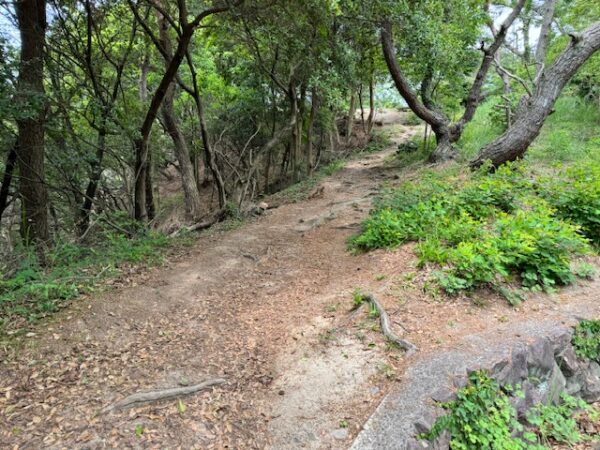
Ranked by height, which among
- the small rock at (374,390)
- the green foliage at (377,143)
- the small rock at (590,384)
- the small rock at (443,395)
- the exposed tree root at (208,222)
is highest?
the green foliage at (377,143)

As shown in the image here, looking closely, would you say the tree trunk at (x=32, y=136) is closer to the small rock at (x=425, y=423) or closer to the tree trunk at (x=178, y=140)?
the tree trunk at (x=178, y=140)

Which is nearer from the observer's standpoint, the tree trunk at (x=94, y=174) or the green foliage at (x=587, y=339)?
the green foliage at (x=587, y=339)

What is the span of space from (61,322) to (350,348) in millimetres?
2654

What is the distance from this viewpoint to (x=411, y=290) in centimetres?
385

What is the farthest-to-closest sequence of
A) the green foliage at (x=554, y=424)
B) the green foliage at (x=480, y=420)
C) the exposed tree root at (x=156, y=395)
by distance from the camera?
1. the green foliage at (x=554, y=424)
2. the exposed tree root at (x=156, y=395)
3. the green foliage at (x=480, y=420)

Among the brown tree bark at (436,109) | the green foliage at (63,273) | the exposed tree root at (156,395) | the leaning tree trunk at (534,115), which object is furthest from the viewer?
the brown tree bark at (436,109)

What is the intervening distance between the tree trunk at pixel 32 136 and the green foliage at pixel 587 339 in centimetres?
617

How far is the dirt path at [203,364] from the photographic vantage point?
8.35 feet

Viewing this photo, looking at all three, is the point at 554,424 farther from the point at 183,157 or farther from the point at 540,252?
the point at 183,157

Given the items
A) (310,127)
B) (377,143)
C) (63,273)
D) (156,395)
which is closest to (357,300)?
(156,395)

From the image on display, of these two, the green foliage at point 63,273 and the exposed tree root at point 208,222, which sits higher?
the green foliage at point 63,273

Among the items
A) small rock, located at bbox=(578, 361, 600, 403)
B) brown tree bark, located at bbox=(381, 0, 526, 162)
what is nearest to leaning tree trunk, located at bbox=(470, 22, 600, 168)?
brown tree bark, located at bbox=(381, 0, 526, 162)

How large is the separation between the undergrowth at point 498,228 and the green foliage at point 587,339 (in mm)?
519

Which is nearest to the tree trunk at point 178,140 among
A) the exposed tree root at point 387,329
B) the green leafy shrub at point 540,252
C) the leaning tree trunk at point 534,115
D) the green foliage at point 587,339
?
the exposed tree root at point 387,329
